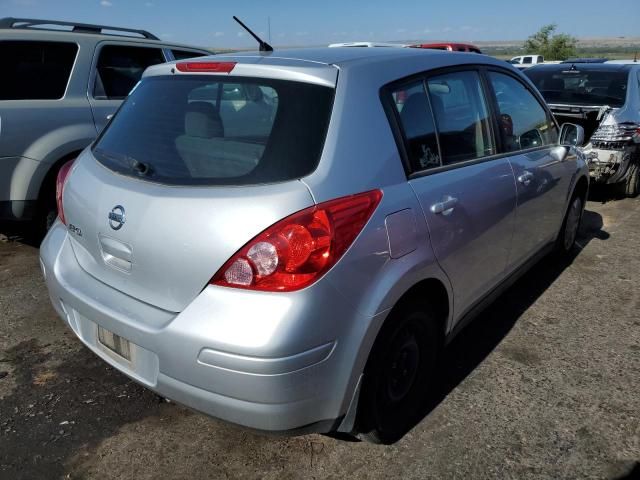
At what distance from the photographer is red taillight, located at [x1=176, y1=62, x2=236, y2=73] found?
2381 millimetres

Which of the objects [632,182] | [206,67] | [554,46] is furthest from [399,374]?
[554,46]

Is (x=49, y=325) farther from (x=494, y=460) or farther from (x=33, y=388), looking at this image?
(x=494, y=460)

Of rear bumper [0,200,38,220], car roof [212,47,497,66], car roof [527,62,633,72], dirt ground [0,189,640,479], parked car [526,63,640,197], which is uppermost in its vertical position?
car roof [212,47,497,66]

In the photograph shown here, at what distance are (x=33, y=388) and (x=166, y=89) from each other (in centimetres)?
166

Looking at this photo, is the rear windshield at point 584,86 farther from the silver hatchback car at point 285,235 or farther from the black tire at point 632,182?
the silver hatchback car at point 285,235

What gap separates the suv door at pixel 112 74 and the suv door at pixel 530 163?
10.4 ft

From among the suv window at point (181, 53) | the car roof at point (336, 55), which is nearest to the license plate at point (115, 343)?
the car roof at point (336, 55)

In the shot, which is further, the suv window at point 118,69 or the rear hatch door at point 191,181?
the suv window at point 118,69

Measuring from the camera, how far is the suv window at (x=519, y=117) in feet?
10.6

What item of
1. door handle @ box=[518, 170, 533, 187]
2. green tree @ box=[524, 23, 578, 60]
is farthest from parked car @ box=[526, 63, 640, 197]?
green tree @ box=[524, 23, 578, 60]

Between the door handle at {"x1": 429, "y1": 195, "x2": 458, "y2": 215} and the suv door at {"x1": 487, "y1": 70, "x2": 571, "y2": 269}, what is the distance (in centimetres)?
83

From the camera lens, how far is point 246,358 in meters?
1.81

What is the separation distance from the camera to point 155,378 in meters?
2.06

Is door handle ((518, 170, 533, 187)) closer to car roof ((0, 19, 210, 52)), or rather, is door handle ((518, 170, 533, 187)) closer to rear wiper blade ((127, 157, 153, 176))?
rear wiper blade ((127, 157, 153, 176))
